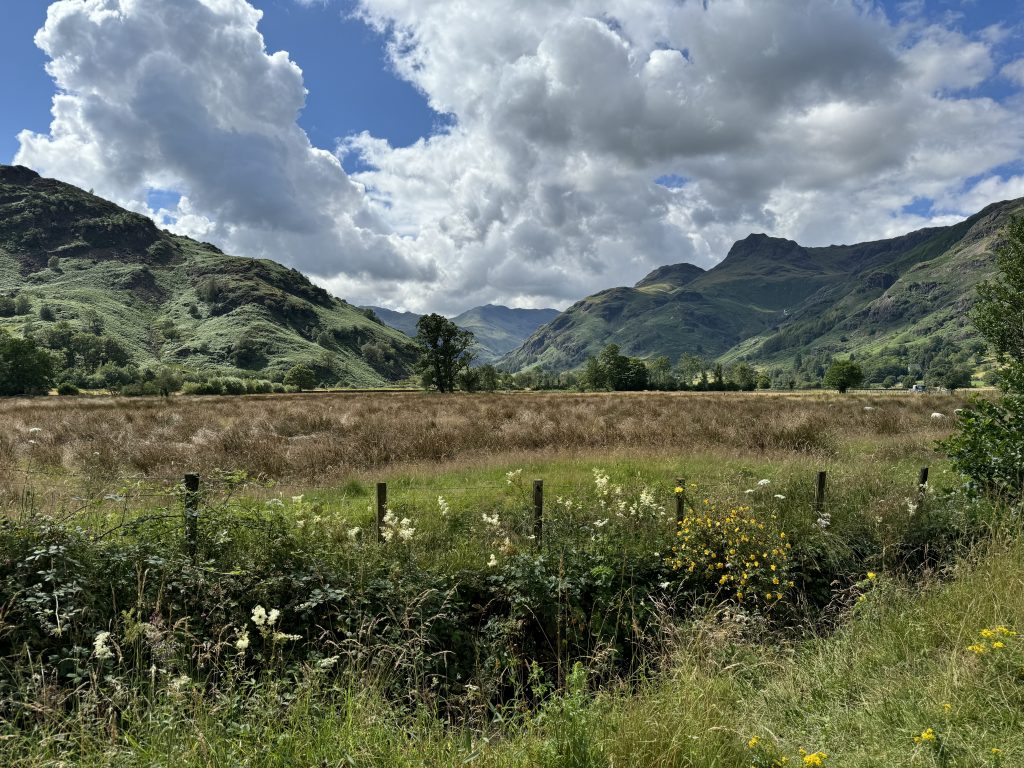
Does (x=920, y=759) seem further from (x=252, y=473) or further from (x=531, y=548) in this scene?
(x=252, y=473)

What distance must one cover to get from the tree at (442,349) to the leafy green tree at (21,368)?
55506 mm

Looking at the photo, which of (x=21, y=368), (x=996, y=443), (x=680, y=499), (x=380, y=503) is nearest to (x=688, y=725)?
(x=680, y=499)

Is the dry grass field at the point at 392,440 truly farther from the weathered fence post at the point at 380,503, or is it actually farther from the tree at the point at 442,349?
the tree at the point at 442,349

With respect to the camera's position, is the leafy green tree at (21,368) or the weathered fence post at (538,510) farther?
the leafy green tree at (21,368)

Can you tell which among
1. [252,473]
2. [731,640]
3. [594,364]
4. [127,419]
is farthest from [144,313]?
[731,640]

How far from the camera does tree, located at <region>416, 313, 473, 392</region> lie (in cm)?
7338

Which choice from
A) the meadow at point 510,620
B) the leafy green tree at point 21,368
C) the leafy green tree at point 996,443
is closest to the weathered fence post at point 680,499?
the meadow at point 510,620

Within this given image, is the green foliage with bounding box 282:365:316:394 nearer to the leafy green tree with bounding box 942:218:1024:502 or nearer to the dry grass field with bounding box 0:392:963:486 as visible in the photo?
the dry grass field with bounding box 0:392:963:486

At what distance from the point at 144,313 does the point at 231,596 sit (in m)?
231

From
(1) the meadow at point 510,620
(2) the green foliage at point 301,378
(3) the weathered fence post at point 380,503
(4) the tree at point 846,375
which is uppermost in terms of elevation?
(2) the green foliage at point 301,378

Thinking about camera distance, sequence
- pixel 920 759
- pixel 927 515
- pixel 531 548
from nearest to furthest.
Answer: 1. pixel 920 759
2. pixel 531 548
3. pixel 927 515

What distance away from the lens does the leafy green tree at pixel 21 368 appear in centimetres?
7019

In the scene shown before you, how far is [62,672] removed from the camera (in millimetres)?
4840

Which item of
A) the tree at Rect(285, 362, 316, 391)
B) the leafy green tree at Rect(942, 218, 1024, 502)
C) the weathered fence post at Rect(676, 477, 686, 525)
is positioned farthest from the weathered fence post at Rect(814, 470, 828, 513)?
the tree at Rect(285, 362, 316, 391)
